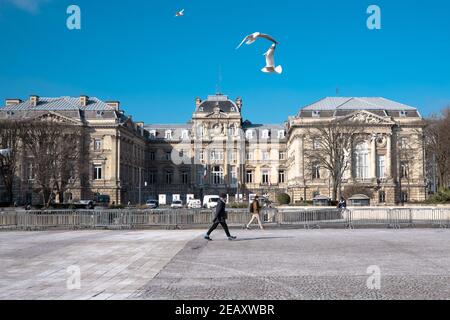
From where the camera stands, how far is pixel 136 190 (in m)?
105

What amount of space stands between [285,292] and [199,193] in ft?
328

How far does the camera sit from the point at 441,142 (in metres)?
68.1

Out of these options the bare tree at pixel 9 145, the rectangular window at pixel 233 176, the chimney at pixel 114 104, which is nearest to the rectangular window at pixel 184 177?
the rectangular window at pixel 233 176

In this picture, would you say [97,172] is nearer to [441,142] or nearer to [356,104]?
[356,104]

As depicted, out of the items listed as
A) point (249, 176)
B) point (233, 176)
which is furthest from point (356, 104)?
point (233, 176)

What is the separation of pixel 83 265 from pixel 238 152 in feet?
317

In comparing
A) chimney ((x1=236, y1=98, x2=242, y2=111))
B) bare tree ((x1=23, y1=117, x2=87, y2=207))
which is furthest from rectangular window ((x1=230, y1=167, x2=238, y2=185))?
bare tree ((x1=23, y1=117, x2=87, y2=207))

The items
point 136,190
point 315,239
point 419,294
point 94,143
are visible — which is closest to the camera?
point 419,294

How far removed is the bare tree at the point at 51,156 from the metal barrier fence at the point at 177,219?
2598 cm

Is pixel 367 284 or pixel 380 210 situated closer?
pixel 367 284

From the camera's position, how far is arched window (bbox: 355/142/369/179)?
92.8 metres

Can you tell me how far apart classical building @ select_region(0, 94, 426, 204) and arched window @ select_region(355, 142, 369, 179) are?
0.52 ft
